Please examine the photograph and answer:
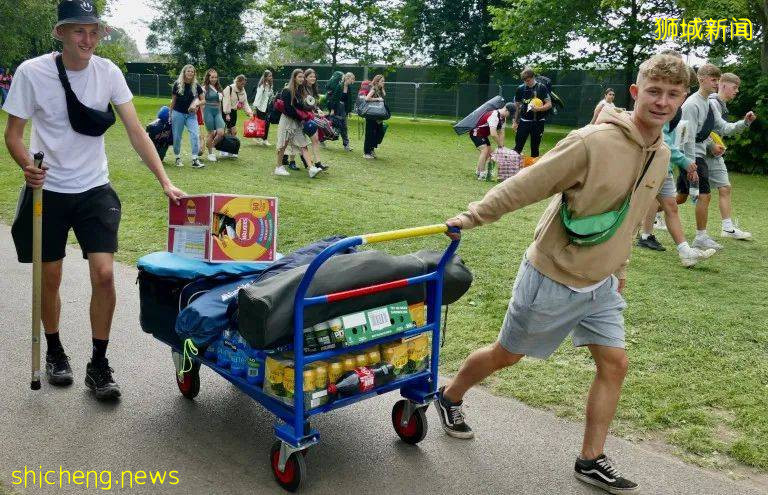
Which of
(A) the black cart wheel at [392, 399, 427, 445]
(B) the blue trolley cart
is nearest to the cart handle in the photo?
(B) the blue trolley cart

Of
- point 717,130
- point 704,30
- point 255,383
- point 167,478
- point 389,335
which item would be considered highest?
point 704,30

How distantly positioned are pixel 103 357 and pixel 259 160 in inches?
466

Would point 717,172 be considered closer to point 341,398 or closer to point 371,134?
point 341,398

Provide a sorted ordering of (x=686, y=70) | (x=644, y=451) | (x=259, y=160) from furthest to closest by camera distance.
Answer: (x=259, y=160)
(x=644, y=451)
(x=686, y=70)

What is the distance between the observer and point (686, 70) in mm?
3482

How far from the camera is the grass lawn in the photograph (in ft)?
14.9

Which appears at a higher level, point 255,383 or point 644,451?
point 255,383

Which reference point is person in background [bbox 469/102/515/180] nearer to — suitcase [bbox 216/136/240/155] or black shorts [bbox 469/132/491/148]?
black shorts [bbox 469/132/491/148]

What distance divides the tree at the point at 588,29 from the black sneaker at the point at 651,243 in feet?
69.4

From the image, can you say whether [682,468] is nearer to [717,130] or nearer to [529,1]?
[717,130]

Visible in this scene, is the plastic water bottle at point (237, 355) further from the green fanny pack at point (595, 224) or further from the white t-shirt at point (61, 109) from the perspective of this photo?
the green fanny pack at point (595, 224)

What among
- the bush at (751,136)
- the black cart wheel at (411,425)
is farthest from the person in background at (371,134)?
the black cart wheel at (411,425)

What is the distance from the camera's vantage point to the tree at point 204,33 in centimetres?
4203

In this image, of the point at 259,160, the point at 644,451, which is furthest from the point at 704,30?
the point at 644,451
